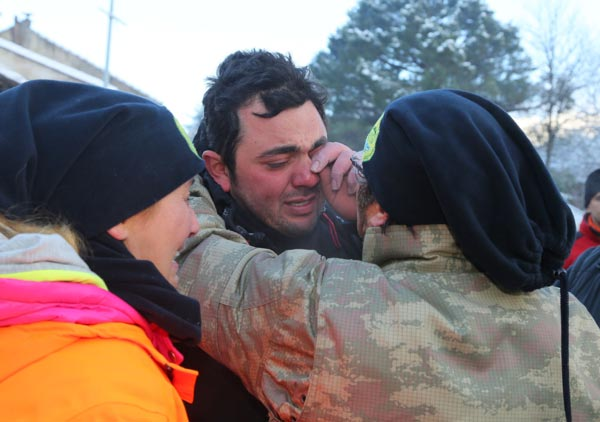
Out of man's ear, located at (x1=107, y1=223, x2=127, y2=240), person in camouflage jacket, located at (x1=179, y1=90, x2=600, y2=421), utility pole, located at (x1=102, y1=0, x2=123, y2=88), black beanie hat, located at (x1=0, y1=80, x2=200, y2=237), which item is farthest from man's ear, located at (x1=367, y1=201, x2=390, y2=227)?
utility pole, located at (x1=102, y1=0, x2=123, y2=88)

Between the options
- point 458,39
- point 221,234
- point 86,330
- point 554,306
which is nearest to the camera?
point 86,330

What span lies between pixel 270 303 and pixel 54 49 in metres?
30.8

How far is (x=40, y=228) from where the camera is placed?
126 centimetres

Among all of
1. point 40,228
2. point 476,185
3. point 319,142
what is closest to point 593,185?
point 319,142

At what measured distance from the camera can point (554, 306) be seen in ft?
5.42

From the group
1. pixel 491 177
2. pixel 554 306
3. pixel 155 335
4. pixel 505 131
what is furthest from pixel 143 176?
pixel 554 306

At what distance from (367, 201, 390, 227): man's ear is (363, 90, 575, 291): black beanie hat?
0.15ft

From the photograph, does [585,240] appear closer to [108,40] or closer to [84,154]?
[84,154]

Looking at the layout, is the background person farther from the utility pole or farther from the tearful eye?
the utility pole

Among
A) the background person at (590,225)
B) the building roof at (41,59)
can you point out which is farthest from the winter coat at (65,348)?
the building roof at (41,59)

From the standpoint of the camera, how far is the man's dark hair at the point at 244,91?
8.49 ft

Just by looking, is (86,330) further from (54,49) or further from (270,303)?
(54,49)

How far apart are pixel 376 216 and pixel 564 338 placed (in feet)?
1.86

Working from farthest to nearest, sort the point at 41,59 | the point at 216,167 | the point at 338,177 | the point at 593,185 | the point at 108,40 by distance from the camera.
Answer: the point at 108,40 < the point at 41,59 < the point at 593,185 < the point at 216,167 < the point at 338,177
